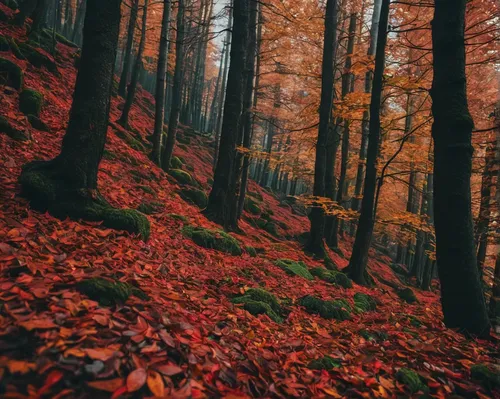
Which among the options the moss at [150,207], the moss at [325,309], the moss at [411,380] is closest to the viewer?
the moss at [411,380]

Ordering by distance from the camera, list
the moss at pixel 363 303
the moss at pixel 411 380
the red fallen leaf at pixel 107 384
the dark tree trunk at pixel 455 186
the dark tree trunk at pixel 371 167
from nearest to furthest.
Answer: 1. the red fallen leaf at pixel 107 384
2. the moss at pixel 411 380
3. the dark tree trunk at pixel 455 186
4. the moss at pixel 363 303
5. the dark tree trunk at pixel 371 167

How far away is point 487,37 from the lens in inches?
293

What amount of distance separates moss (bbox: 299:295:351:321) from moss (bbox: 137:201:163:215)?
340cm

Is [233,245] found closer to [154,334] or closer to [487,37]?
[154,334]

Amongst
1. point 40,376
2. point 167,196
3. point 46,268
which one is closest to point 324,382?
point 40,376

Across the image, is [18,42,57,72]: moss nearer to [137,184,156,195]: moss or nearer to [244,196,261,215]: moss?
[137,184,156,195]: moss

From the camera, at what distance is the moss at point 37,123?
621cm

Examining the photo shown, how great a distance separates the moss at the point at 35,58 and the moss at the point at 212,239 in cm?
802

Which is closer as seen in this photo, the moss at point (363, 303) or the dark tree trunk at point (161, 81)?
the moss at point (363, 303)

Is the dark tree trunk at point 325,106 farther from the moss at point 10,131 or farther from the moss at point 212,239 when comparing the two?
the moss at point 10,131

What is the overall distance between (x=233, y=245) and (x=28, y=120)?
16.2 ft

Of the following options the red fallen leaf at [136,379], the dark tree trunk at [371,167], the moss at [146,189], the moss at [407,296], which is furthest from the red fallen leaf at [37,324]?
the moss at [407,296]

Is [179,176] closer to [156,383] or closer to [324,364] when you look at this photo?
[324,364]

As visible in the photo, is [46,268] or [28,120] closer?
[46,268]
